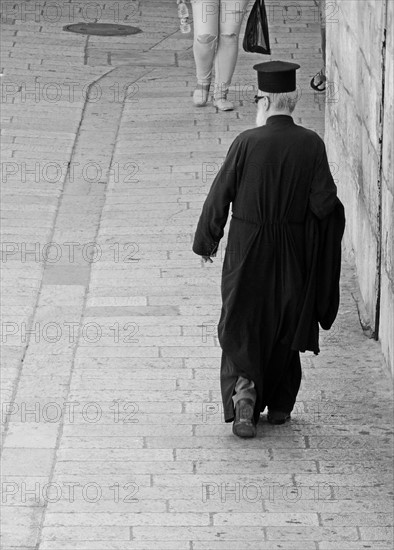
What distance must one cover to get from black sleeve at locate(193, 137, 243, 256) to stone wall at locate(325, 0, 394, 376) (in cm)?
117

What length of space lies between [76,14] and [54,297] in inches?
290

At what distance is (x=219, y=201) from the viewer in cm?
650

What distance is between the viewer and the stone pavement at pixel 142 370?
6020mm

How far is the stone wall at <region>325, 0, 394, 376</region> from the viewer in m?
7.40

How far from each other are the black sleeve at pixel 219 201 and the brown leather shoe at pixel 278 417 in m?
0.90

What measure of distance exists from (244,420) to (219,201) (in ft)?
3.63
